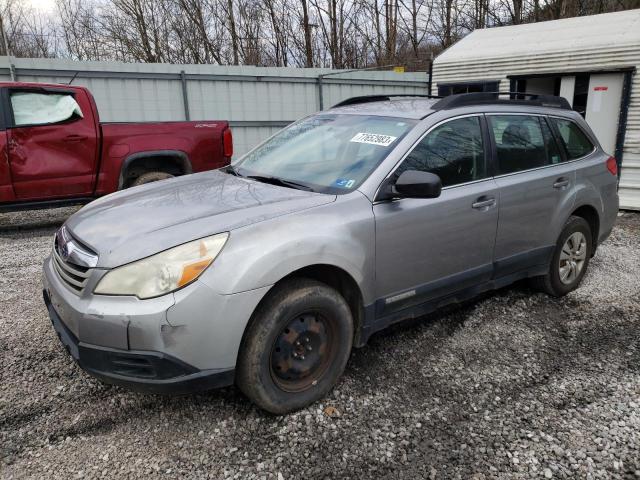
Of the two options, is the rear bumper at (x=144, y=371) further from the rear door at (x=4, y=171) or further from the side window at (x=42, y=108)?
the side window at (x=42, y=108)

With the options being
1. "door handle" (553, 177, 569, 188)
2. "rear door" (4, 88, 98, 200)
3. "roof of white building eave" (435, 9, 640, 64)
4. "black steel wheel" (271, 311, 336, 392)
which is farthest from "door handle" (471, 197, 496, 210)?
"roof of white building eave" (435, 9, 640, 64)

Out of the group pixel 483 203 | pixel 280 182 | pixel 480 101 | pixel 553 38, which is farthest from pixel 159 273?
pixel 553 38

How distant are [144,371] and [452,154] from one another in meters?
2.38

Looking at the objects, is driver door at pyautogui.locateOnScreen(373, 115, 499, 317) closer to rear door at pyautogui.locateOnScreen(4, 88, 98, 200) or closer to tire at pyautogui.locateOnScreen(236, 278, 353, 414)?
tire at pyautogui.locateOnScreen(236, 278, 353, 414)

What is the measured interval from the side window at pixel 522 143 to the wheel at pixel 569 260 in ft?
2.08

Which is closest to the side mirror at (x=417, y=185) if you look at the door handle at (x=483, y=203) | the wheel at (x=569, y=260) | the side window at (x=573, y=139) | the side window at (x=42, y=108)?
the door handle at (x=483, y=203)

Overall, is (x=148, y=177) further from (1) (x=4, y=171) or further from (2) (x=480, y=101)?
(2) (x=480, y=101)

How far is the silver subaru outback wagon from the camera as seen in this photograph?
240 centimetres

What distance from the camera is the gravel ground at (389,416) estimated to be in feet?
8.10

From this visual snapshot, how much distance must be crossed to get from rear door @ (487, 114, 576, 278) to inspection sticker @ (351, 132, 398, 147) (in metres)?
0.93

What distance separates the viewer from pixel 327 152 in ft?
11.6

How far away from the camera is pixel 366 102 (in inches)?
168

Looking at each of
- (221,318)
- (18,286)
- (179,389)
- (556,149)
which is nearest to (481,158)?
(556,149)

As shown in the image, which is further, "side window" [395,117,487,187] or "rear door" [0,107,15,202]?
"rear door" [0,107,15,202]
